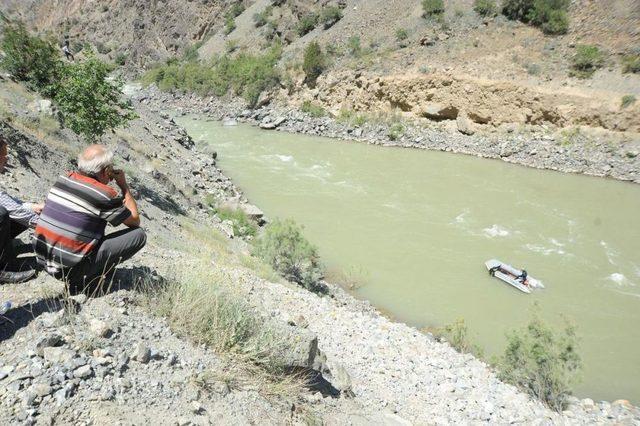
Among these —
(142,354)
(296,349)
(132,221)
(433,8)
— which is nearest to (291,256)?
(296,349)

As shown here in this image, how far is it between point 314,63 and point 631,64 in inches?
766

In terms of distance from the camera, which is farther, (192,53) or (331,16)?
(192,53)

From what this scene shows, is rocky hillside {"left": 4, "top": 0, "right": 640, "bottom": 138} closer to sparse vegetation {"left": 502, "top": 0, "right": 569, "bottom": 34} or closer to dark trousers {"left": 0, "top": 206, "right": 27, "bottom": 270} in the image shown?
sparse vegetation {"left": 502, "top": 0, "right": 569, "bottom": 34}

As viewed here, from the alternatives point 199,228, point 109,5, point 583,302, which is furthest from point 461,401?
point 109,5

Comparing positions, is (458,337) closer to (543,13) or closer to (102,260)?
(102,260)

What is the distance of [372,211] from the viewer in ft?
52.4

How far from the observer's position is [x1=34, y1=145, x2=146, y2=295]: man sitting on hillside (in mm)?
3436

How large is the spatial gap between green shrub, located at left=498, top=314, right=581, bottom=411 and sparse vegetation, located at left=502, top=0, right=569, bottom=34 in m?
24.7

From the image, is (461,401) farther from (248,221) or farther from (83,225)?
(248,221)

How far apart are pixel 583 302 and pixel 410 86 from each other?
1949cm

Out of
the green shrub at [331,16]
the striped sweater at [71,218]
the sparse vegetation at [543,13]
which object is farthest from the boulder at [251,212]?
the green shrub at [331,16]

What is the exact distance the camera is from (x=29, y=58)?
1383 centimetres

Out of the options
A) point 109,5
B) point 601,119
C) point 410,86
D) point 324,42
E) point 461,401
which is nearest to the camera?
point 461,401

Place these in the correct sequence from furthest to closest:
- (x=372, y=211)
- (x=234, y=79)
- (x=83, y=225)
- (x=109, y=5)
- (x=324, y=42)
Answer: (x=109, y=5) < (x=234, y=79) < (x=324, y=42) < (x=372, y=211) < (x=83, y=225)
